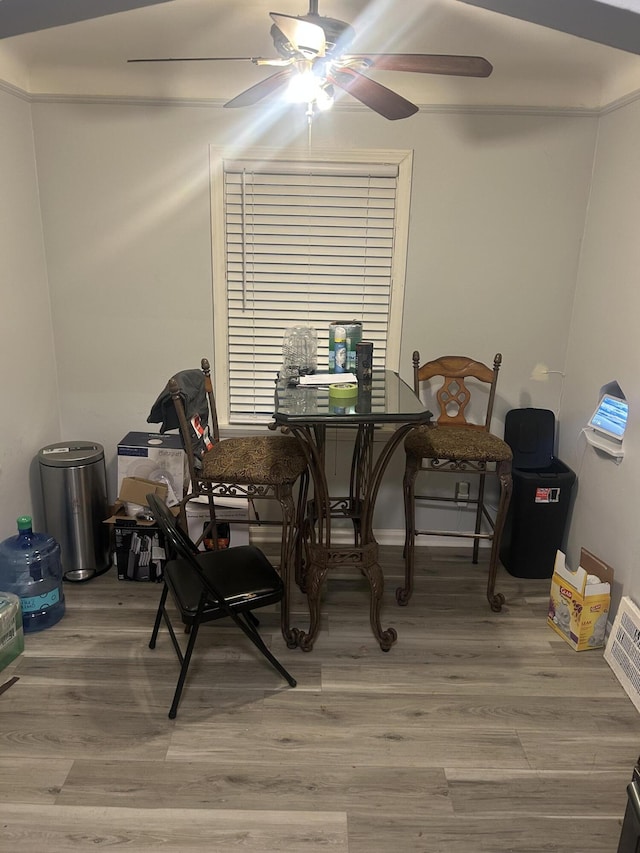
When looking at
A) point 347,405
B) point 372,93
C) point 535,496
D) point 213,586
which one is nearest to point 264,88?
point 372,93

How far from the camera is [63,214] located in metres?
3.05

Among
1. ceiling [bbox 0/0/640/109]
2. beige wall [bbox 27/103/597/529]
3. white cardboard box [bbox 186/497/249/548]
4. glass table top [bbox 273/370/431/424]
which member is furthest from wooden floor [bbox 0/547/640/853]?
ceiling [bbox 0/0/640/109]

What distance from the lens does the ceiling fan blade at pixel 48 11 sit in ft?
5.46

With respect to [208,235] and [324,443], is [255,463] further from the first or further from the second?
[208,235]

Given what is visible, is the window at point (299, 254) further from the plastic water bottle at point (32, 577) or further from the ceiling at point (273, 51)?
the plastic water bottle at point (32, 577)

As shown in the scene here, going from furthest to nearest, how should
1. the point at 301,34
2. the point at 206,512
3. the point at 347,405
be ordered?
the point at 206,512, the point at 347,405, the point at 301,34

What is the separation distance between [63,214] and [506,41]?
2.28 metres

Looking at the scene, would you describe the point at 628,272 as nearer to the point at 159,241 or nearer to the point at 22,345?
the point at 159,241

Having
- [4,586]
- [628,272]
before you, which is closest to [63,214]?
[4,586]

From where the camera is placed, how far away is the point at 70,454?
2986mm

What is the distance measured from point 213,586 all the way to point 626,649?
64.9 inches

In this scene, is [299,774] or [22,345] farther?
[22,345]

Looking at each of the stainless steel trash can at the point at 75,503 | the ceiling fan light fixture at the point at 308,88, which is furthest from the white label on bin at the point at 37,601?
the ceiling fan light fixture at the point at 308,88

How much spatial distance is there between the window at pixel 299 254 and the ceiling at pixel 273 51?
367 millimetres
